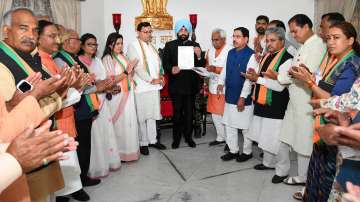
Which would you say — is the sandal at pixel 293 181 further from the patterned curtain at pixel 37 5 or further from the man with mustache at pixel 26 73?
the patterned curtain at pixel 37 5

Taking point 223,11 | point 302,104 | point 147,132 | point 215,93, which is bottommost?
point 147,132

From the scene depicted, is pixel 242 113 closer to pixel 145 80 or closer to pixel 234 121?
pixel 234 121

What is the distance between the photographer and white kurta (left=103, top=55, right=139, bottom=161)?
404 cm

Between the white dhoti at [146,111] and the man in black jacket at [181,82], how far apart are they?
243 mm

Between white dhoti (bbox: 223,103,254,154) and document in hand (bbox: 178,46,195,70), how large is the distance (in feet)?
2.29

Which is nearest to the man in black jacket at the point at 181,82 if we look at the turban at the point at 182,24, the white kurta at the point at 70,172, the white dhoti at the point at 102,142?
the turban at the point at 182,24

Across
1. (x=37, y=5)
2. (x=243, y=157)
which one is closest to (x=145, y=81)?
(x=243, y=157)

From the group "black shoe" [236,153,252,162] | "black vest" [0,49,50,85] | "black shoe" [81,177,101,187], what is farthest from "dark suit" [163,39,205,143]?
"black vest" [0,49,50,85]

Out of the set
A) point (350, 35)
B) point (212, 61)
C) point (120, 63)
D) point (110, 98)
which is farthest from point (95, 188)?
point (350, 35)

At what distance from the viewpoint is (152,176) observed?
377cm

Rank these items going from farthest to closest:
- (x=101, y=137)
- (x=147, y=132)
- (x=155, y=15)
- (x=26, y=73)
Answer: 1. (x=155, y=15)
2. (x=147, y=132)
3. (x=101, y=137)
4. (x=26, y=73)

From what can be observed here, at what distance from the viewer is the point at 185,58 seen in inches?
177

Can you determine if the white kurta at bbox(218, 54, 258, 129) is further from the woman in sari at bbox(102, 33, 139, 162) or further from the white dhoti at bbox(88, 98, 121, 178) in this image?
the white dhoti at bbox(88, 98, 121, 178)

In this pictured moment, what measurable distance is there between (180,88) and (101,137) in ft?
4.33
